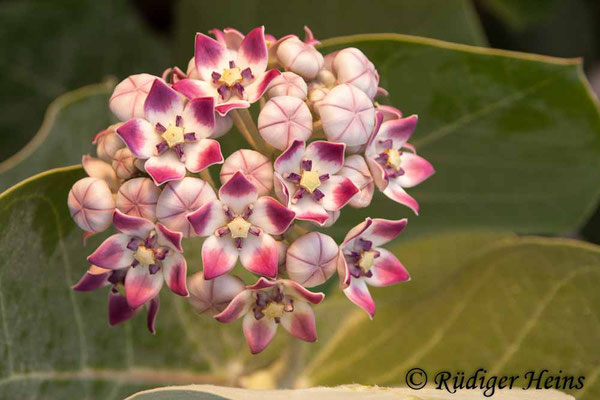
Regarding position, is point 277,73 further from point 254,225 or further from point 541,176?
point 541,176

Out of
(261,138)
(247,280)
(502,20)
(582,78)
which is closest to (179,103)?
(261,138)

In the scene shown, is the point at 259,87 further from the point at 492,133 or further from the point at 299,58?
the point at 492,133

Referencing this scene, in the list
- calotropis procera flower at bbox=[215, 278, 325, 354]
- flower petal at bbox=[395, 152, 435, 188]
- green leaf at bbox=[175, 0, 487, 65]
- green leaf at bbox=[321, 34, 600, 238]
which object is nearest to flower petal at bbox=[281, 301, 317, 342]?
calotropis procera flower at bbox=[215, 278, 325, 354]

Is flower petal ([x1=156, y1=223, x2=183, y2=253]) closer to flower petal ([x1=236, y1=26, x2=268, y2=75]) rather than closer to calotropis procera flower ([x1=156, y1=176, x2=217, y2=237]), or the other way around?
calotropis procera flower ([x1=156, y1=176, x2=217, y2=237])

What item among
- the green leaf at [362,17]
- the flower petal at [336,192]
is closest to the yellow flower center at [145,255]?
the flower petal at [336,192]

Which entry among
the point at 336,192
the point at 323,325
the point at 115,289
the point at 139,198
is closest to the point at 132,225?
the point at 139,198

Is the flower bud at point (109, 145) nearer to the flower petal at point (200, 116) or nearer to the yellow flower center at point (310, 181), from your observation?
the flower petal at point (200, 116)

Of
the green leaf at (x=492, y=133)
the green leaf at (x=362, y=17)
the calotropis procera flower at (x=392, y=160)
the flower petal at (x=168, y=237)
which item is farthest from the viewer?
the green leaf at (x=362, y=17)
